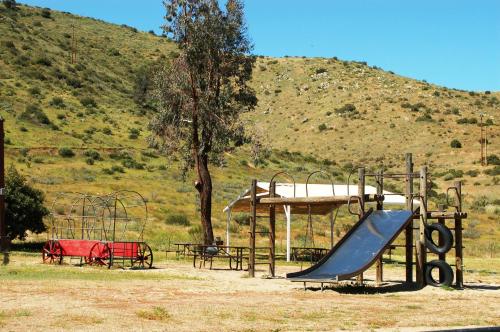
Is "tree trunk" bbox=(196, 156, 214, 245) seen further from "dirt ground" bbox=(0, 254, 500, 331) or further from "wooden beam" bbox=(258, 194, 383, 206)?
"wooden beam" bbox=(258, 194, 383, 206)

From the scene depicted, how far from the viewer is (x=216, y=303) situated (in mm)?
14602

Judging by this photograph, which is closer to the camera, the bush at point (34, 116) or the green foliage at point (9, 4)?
the bush at point (34, 116)

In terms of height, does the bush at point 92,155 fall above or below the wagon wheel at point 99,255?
above

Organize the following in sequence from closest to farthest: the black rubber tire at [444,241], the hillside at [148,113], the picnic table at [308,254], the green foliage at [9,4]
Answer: the black rubber tire at [444,241] → the picnic table at [308,254] → the hillside at [148,113] → the green foliage at [9,4]

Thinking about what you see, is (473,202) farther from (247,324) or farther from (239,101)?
(247,324)

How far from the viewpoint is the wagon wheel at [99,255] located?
24391 mm

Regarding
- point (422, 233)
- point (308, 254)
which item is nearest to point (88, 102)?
point (308, 254)

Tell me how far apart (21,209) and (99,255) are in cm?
778

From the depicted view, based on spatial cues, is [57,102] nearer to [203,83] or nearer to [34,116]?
[34,116]

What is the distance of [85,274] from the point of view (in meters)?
21.2

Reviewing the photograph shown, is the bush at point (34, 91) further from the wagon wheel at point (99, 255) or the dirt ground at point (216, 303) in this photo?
the dirt ground at point (216, 303)

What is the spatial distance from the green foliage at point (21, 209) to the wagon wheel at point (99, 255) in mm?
7291

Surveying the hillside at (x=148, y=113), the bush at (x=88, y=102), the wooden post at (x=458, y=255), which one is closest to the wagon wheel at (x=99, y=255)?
the wooden post at (x=458, y=255)

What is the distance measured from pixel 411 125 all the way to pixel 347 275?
224 feet
